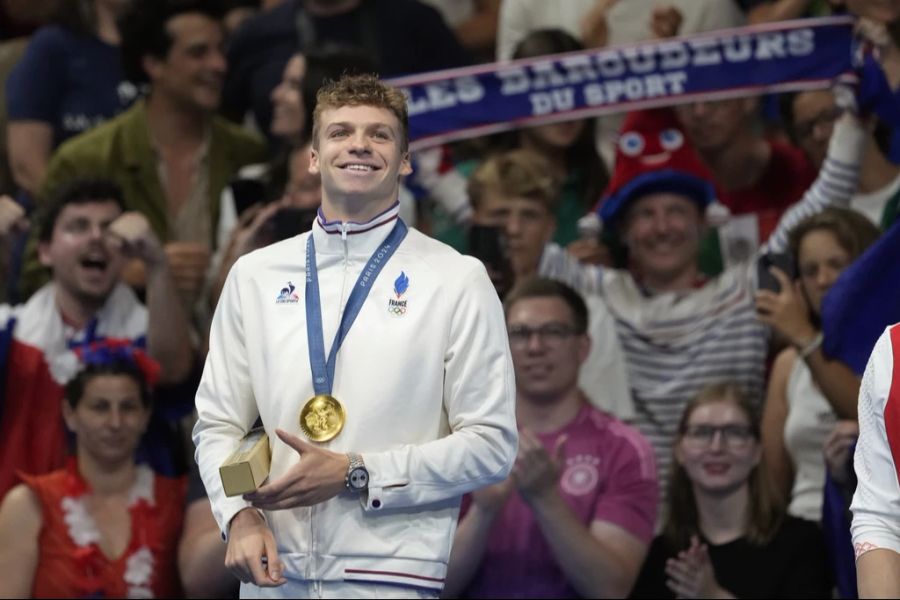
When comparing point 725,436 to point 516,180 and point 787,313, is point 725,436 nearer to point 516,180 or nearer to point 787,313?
point 787,313

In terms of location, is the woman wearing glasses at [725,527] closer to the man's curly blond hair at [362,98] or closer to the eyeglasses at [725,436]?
the eyeglasses at [725,436]

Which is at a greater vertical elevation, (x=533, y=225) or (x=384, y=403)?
(x=533, y=225)

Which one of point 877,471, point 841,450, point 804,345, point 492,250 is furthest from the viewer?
point 492,250

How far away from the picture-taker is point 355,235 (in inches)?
179

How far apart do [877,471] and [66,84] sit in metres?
5.44

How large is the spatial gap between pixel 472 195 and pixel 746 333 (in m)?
1.23

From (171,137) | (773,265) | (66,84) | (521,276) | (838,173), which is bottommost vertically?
(773,265)

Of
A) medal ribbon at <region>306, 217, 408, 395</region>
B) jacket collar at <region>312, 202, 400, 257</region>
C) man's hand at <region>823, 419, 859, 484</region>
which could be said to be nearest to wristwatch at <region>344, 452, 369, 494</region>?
medal ribbon at <region>306, 217, 408, 395</region>

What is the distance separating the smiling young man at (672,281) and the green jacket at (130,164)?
1750 millimetres

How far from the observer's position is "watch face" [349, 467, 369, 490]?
4.30 m

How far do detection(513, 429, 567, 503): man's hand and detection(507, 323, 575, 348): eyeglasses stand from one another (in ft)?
1.67

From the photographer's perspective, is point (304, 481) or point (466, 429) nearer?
point (304, 481)

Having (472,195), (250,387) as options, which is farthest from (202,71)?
(250,387)

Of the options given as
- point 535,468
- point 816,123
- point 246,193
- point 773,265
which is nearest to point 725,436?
point 773,265
